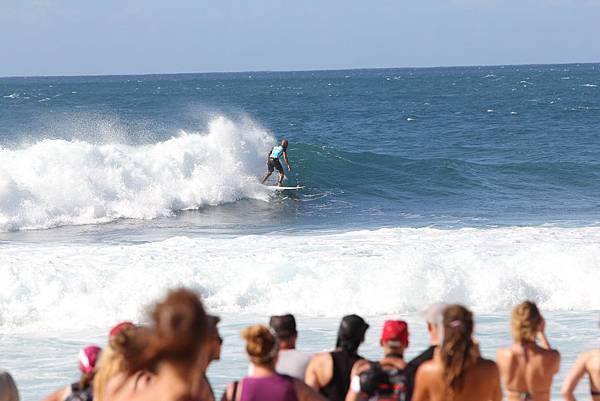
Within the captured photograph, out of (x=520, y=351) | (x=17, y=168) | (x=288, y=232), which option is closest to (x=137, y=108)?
(x=17, y=168)

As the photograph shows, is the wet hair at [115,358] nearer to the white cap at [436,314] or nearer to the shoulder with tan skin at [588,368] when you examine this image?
the white cap at [436,314]

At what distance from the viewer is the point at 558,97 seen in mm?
63844

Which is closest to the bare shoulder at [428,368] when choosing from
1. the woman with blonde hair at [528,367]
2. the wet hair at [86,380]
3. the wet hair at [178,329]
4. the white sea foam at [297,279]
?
the woman with blonde hair at [528,367]

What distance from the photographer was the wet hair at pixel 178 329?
2.79 meters

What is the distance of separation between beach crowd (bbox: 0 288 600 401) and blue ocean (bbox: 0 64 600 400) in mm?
3098

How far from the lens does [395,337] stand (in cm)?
455

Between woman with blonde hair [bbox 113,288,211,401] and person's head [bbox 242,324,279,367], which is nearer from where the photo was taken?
woman with blonde hair [bbox 113,288,211,401]

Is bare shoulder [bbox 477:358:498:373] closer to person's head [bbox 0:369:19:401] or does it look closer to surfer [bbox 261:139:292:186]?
person's head [bbox 0:369:19:401]

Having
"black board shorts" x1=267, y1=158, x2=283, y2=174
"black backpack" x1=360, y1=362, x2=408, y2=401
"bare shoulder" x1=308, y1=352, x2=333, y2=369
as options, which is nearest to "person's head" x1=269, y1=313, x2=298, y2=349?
"bare shoulder" x1=308, y1=352, x2=333, y2=369

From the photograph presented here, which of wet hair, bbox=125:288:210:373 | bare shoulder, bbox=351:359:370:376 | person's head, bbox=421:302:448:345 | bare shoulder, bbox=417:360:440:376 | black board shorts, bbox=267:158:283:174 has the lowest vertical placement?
bare shoulder, bbox=351:359:370:376

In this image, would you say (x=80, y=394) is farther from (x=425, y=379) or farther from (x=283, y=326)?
(x=425, y=379)

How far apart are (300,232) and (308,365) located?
511 inches

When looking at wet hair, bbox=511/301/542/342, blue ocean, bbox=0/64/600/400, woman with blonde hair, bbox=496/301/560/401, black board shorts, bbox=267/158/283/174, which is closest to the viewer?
wet hair, bbox=511/301/542/342

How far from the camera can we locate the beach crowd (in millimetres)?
2906
